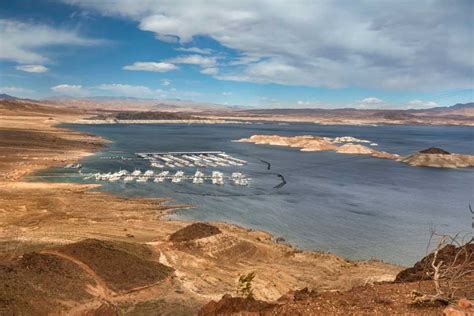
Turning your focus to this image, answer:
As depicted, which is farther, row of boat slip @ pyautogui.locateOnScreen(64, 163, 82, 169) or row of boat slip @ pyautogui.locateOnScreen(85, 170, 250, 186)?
row of boat slip @ pyautogui.locateOnScreen(64, 163, 82, 169)

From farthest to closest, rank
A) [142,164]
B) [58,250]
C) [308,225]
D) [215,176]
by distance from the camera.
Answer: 1. [142,164]
2. [215,176]
3. [308,225]
4. [58,250]

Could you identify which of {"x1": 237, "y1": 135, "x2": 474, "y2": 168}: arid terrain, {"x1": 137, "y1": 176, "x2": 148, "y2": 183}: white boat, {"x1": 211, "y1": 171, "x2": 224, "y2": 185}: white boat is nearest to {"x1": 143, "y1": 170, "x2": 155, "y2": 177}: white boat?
→ {"x1": 137, "y1": 176, "x2": 148, "y2": 183}: white boat

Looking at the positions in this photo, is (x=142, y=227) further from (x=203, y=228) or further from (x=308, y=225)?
(x=308, y=225)

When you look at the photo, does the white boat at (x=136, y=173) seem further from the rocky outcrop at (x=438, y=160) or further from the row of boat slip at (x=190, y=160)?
the rocky outcrop at (x=438, y=160)

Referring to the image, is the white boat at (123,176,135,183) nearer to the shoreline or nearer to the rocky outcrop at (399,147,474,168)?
the shoreline

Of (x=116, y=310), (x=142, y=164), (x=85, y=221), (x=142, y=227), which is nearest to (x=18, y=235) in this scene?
(x=85, y=221)

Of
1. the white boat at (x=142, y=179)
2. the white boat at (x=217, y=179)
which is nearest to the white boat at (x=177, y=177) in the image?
the white boat at (x=142, y=179)
